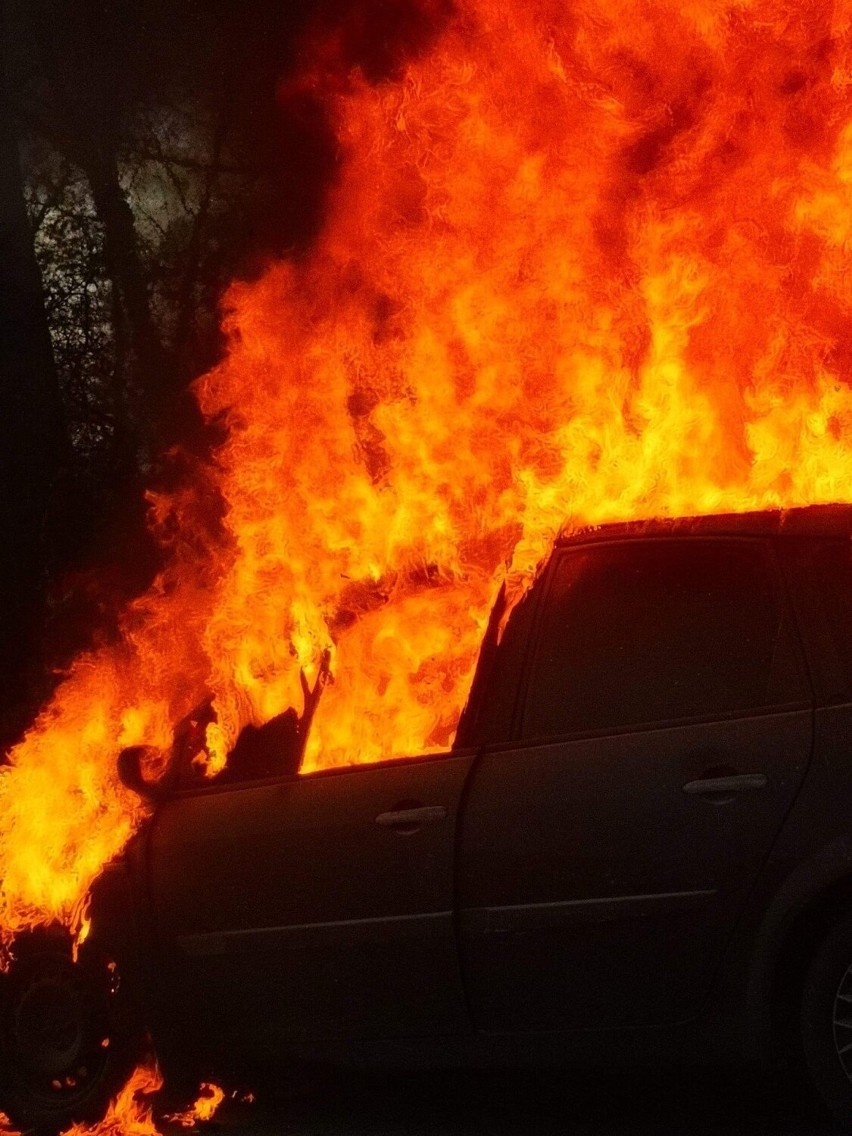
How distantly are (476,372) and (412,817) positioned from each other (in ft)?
7.97

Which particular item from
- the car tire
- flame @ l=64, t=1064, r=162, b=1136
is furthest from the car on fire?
flame @ l=64, t=1064, r=162, b=1136

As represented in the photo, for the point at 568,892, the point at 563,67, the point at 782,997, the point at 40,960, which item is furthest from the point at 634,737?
the point at 563,67

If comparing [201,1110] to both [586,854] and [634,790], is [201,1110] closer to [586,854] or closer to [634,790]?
[586,854]

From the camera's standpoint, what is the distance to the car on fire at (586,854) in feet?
15.8

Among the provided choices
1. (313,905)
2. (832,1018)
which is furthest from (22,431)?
(832,1018)

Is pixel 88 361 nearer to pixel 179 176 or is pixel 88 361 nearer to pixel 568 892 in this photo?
pixel 179 176

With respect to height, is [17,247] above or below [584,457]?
above

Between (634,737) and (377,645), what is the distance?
99 cm

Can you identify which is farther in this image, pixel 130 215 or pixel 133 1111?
pixel 130 215

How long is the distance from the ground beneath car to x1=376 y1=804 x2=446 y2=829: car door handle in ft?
3.52

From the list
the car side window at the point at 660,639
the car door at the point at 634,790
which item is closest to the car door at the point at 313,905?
the car door at the point at 634,790

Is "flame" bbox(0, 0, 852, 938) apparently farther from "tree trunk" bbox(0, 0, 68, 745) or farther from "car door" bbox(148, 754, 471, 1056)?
"tree trunk" bbox(0, 0, 68, 745)

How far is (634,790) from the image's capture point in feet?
16.1

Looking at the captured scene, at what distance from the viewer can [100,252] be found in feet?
55.2
